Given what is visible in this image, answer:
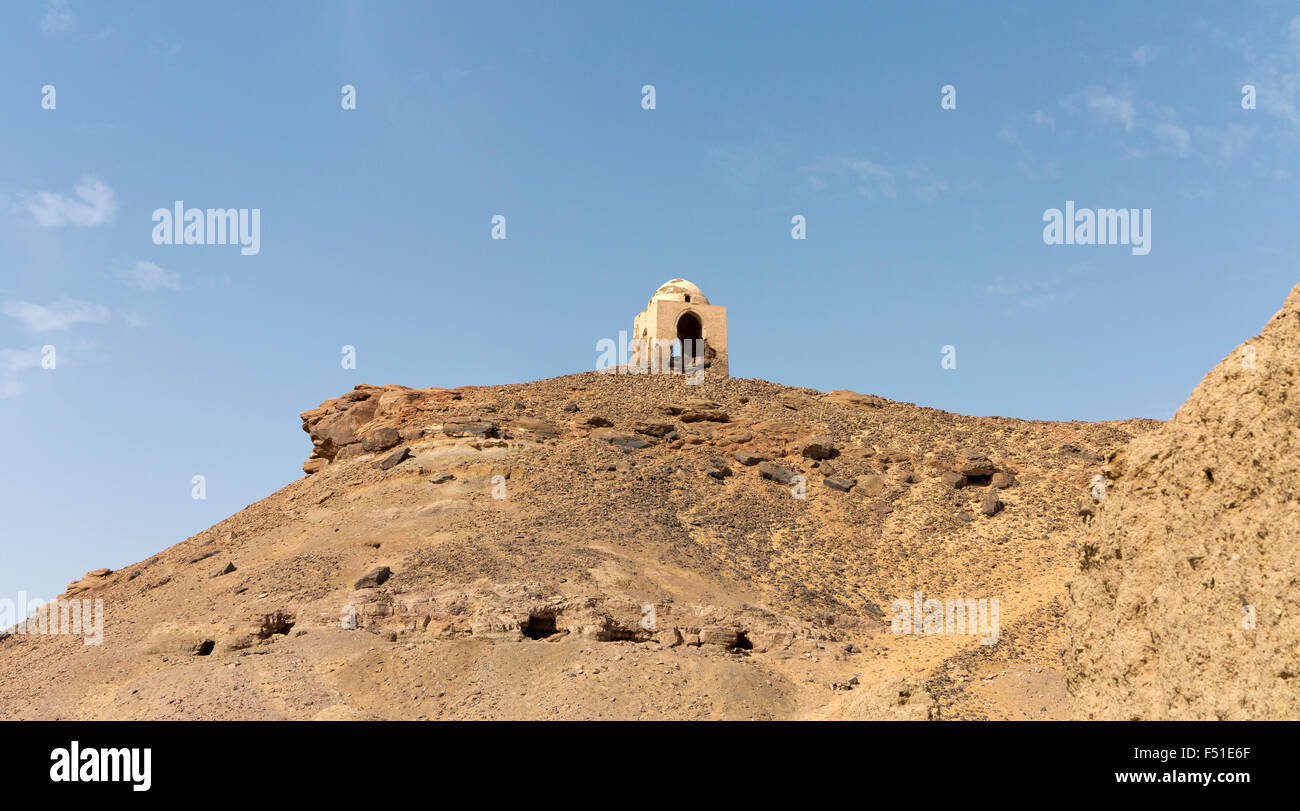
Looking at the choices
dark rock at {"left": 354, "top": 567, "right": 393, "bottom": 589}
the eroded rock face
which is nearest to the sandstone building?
dark rock at {"left": 354, "top": 567, "right": 393, "bottom": 589}

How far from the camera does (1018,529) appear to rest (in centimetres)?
2381

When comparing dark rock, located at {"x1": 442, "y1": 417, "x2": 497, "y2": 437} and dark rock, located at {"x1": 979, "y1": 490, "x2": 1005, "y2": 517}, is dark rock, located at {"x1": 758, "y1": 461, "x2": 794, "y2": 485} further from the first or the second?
dark rock, located at {"x1": 442, "y1": 417, "x2": 497, "y2": 437}

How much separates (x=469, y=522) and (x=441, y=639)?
4999mm

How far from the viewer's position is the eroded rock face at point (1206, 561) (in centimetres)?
459

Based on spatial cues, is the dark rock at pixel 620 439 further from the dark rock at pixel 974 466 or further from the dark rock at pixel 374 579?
the dark rock at pixel 374 579

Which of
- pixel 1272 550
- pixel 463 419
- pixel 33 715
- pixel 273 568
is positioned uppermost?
pixel 463 419

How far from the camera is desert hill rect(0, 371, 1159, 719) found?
1566 cm

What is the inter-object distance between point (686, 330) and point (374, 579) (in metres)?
21.7

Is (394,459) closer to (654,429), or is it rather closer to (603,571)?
(654,429)

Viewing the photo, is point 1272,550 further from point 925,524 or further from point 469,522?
point 925,524

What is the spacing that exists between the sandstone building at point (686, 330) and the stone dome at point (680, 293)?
0.05 metres

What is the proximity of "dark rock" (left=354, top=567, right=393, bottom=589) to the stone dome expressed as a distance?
21.4 m
